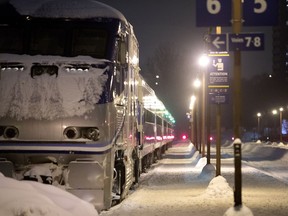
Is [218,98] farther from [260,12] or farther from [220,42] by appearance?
[260,12]

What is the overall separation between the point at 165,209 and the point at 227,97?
20.2 feet

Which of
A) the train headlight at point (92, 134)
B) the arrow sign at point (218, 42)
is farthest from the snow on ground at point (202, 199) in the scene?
the arrow sign at point (218, 42)

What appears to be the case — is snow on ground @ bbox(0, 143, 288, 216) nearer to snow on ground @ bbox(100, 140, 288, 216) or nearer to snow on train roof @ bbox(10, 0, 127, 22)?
snow on ground @ bbox(100, 140, 288, 216)

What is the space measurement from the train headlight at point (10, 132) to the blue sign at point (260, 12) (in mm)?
5172

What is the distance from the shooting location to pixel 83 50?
13.6 metres

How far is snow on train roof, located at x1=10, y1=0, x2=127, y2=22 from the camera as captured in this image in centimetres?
1399

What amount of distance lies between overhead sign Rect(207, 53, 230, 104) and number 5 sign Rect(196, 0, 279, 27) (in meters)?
6.78

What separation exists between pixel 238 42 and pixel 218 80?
272 inches

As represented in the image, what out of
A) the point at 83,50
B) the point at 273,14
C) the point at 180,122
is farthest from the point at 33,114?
the point at 180,122

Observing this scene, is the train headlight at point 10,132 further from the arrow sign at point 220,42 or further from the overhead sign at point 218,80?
the overhead sign at point 218,80

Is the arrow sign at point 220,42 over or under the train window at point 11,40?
under

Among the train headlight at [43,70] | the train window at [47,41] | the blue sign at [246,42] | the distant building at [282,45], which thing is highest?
the distant building at [282,45]

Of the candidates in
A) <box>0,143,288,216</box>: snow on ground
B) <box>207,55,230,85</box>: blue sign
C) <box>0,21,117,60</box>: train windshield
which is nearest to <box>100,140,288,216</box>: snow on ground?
<box>0,143,288,216</box>: snow on ground

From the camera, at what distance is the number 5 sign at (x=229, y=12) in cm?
1188
